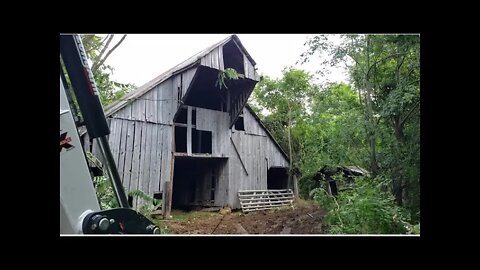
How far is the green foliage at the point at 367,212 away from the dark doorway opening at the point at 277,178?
13.7 feet

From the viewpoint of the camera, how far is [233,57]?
722cm

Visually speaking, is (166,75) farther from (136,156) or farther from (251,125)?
(251,125)

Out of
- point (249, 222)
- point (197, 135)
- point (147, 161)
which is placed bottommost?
point (249, 222)

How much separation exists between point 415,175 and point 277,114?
581 cm

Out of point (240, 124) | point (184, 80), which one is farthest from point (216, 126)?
point (184, 80)

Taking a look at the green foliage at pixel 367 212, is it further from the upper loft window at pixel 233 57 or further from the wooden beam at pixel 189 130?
the upper loft window at pixel 233 57

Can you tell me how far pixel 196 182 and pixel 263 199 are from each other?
1.62 m

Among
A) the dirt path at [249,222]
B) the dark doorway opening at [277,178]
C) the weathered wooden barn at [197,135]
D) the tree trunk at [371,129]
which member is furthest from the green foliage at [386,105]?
the dark doorway opening at [277,178]

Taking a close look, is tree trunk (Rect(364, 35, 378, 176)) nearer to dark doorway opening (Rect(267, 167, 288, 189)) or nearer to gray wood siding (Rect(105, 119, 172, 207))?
gray wood siding (Rect(105, 119, 172, 207))
